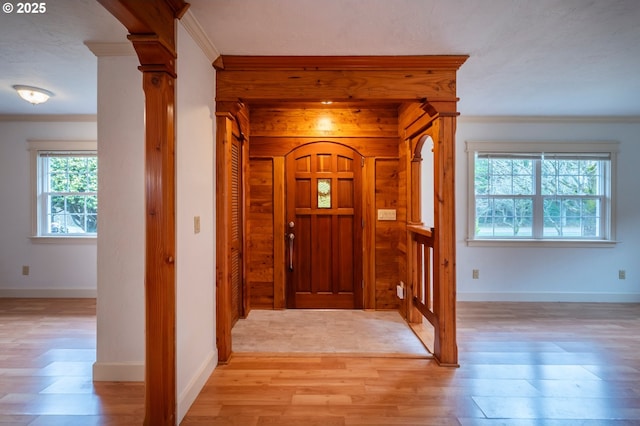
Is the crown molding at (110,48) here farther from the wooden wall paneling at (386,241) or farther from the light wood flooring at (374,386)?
the wooden wall paneling at (386,241)

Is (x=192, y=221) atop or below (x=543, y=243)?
atop

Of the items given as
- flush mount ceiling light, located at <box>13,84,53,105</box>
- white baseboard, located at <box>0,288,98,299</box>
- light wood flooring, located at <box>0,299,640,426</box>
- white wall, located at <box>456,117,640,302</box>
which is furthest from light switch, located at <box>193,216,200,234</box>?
white wall, located at <box>456,117,640,302</box>

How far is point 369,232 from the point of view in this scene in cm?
389

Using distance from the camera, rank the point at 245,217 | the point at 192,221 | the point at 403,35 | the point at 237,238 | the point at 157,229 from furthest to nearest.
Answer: the point at 245,217 < the point at 237,238 < the point at 403,35 < the point at 192,221 < the point at 157,229

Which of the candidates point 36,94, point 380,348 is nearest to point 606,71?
point 380,348

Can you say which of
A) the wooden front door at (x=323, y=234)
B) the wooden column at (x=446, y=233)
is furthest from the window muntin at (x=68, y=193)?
the wooden column at (x=446, y=233)

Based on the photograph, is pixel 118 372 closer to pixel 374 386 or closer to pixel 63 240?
pixel 374 386

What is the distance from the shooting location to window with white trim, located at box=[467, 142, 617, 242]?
4.32m

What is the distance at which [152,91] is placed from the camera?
173 centimetres

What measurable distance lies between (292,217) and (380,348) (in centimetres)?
179

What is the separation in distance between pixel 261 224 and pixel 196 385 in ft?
6.78

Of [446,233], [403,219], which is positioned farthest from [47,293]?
[446,233]

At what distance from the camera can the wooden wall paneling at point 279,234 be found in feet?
12.8

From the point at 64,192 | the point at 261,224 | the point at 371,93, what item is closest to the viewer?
the point at 371,93
